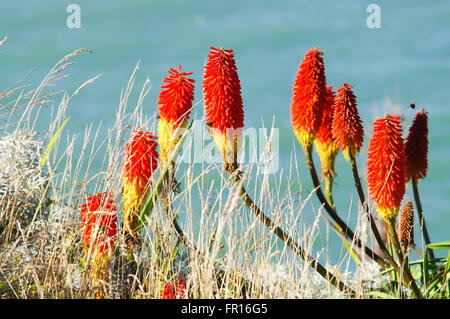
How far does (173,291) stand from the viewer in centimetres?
425

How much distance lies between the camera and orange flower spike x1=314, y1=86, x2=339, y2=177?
16.1ft

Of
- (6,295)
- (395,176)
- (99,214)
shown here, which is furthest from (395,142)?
(6,295)

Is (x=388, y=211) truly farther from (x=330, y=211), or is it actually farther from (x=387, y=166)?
(x=330, y=211)

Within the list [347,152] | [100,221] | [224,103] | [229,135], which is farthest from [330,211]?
[100,221]

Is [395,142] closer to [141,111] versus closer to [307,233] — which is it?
[307,233]

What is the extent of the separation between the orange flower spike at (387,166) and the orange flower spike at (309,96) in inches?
15.5

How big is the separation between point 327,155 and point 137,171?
1.48 meters

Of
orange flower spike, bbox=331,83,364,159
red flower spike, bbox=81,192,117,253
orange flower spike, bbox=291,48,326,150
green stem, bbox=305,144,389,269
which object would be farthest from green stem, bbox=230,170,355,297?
red flower spike, bbox=81,192,117,253

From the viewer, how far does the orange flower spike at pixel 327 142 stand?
490 cm

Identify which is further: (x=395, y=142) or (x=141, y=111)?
(x=141, y=111)

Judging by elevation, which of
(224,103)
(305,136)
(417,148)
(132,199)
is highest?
(224,103)

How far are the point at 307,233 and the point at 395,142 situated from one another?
2.54ft

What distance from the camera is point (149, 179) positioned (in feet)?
13.4
